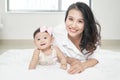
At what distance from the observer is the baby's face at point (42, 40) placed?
1608 millimetres

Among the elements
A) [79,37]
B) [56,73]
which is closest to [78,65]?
[56,73]

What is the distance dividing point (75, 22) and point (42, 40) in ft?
0.79

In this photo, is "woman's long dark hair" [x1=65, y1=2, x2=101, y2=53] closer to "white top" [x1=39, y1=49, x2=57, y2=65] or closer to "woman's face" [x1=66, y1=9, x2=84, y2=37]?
"woman's face" [x1=66, y1=9, x2=84, y2=37]

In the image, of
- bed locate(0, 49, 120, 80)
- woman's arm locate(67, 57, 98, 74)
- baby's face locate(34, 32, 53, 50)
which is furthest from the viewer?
baby's face locate(34, 32, 53, 50)

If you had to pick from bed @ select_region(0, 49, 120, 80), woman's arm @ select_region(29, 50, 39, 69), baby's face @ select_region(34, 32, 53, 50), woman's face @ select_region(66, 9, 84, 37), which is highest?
woman's face @ select_region(66, 9, 84, 37)

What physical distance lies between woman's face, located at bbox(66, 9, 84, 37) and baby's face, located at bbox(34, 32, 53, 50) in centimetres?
16

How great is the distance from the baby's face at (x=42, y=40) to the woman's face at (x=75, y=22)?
0.16 metres

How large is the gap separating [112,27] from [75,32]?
3.83 m

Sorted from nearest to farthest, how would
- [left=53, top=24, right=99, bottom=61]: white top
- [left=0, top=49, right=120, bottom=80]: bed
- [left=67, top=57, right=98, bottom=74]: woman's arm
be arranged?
[left=0, top=49, right=120, bottom=80]: bed < [left=67, top=57, right=98, bottom=74]: woman's arm < [left=53, top=24, right=99, bottom=61]: white top

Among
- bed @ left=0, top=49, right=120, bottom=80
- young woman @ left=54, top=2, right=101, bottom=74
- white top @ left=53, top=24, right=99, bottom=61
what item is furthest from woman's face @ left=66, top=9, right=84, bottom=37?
bed @ left=0, top=49, right=120, bottom=80

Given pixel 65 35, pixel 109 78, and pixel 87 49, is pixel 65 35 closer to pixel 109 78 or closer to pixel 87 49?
pixel 87 49

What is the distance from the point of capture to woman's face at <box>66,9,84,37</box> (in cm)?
164

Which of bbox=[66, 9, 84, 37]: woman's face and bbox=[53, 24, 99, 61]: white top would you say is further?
bbox=[53, 24, 99, 61]: white top

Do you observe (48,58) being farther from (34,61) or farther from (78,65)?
(78,65)
